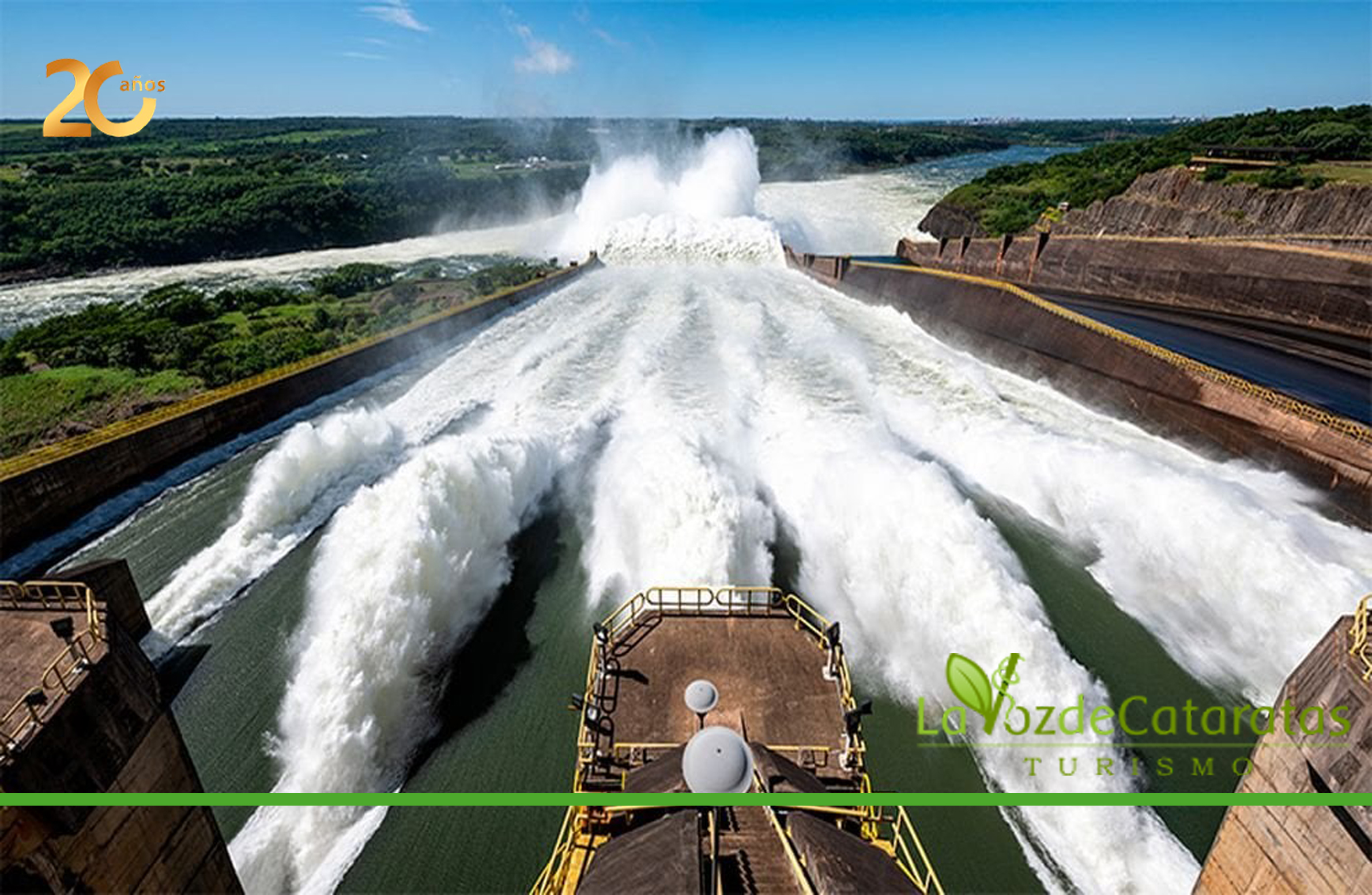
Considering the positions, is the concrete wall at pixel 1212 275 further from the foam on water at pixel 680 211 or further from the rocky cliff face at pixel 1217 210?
the foam on water at pixel 680 211

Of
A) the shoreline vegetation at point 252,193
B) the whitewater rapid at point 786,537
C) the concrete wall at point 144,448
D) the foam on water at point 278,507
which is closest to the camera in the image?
the whitewater rapid at point 786,537

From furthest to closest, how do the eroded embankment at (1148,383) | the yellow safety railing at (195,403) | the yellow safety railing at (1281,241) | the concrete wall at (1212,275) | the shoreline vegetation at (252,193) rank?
1. the shoreline vegetation at (252,193)
2. the yellow safety railing at (1281,241)
3. the concrete wall at (1212,275)
4. the yellow safety railing at (195,403)
5. the eroded embankment at (1148,383)

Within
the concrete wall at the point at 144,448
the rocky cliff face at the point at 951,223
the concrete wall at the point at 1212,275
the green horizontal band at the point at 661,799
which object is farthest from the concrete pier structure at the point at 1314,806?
the rocky cliff face at the point at 951,223

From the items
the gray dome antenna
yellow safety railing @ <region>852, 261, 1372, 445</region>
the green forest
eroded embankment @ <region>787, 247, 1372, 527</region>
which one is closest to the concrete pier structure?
the gray dome antenna

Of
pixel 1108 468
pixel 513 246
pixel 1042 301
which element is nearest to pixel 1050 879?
pixel 1108 468

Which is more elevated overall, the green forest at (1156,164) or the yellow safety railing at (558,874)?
the green forest at (1156,164)

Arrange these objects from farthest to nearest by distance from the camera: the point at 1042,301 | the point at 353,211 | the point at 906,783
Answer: the point at 353,211 → the point at 1042,301 → the point at 906,783

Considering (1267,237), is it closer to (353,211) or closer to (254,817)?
(254,817)
